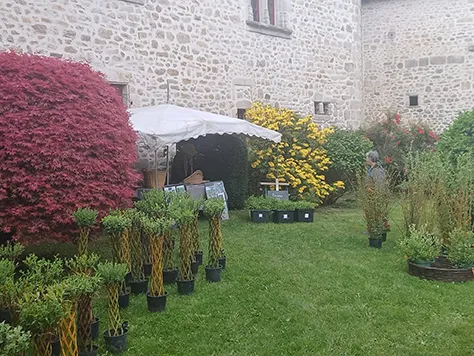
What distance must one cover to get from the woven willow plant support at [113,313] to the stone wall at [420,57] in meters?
15.4

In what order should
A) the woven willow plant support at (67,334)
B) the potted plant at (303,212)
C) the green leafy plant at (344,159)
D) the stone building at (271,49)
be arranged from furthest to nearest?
1. the green leafy plant at (344,159)
2. the potted plant at (303,212)
3. the stone building at (271,49)
4. the woven willow plant support at (67,334)

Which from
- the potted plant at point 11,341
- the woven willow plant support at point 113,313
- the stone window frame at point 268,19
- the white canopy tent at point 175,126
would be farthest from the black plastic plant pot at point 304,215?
the potted plant at point 11,341

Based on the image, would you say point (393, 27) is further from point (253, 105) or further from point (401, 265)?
point (401, 265)

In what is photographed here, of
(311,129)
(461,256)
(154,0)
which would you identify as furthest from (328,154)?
(461,256)

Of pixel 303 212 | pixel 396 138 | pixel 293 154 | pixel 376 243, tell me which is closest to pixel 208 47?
pixel 293 154

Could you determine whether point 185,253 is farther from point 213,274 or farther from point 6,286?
point 6,286

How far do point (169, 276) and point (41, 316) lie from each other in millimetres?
2510

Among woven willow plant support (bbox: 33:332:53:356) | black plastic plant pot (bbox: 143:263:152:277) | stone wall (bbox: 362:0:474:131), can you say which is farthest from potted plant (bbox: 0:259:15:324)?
stone wall (bbox: 362:0:474:131)

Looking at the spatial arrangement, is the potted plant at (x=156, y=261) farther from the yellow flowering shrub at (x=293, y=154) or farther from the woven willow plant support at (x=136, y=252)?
the yellow flowering shrub at (x=293, y=154)

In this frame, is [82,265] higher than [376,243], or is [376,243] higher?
[82,265]

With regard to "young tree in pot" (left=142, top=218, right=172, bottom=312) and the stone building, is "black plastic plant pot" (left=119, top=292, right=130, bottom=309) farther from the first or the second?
the stone building

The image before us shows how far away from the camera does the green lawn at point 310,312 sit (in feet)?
12.9

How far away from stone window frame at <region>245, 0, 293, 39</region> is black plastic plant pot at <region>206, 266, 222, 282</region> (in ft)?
26.6

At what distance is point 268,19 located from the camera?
1259 centimetres
